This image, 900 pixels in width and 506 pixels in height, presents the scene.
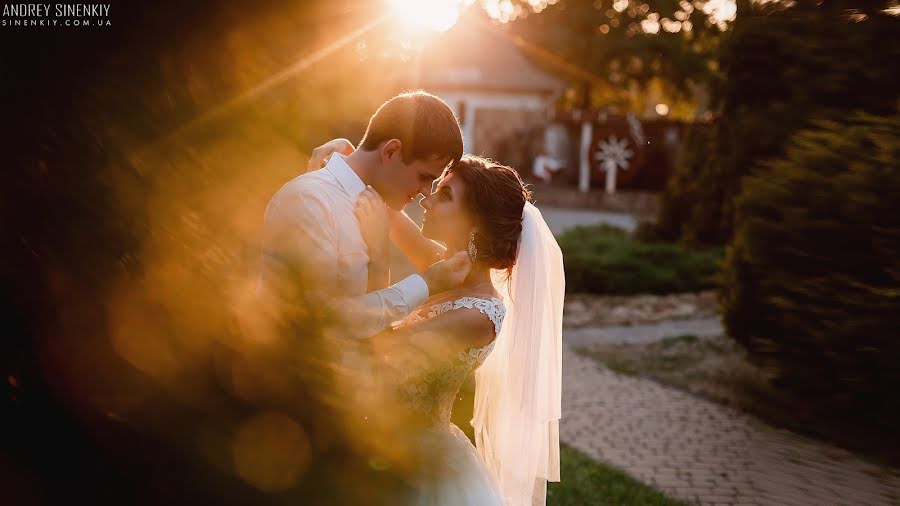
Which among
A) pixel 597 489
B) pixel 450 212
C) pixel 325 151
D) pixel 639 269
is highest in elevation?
pixel 325 151

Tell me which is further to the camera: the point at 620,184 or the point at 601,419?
the point at 620,184

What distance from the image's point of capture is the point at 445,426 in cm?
349

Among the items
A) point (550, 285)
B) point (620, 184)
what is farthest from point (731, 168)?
point (620, 184)

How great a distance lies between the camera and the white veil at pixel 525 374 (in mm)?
3904

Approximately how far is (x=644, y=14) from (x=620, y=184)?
18815 mm

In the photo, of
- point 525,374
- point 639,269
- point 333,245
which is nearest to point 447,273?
point 333,245

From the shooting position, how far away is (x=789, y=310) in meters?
6.93

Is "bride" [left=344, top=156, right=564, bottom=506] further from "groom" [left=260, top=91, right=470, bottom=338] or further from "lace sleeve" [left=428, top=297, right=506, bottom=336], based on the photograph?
"groom" [left=260, top=91, right=470, bottom=338]

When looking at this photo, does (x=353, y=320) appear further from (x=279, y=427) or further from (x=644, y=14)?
(x=644, y=14)

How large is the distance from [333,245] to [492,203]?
1.06m

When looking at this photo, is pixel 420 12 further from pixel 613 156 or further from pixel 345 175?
pixel 613 156

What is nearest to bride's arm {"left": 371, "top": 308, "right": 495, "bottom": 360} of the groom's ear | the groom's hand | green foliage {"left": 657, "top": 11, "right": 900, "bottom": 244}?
the groom's hand

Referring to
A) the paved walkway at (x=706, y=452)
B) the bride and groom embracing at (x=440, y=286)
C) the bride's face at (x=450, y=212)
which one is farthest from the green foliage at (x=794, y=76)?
the bride's face at (x=450, y=212)

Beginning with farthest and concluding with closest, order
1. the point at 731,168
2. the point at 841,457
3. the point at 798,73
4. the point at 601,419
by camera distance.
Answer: the point at 731,168
the point at 798,73
the point at 601,419
the point at 841,457
